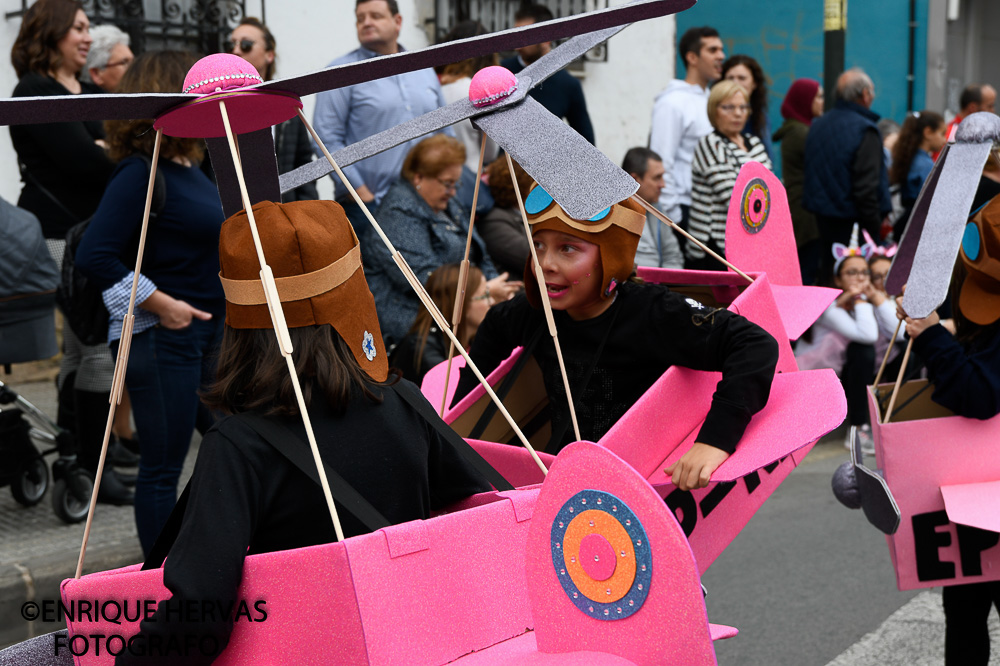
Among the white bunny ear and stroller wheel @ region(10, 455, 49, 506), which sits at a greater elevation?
the white bunny ear

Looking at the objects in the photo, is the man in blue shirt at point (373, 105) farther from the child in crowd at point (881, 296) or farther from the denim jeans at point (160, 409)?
the child in crowd at point (881, 296)

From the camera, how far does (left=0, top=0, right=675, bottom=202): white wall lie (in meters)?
6.83

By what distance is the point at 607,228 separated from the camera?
2791 mm

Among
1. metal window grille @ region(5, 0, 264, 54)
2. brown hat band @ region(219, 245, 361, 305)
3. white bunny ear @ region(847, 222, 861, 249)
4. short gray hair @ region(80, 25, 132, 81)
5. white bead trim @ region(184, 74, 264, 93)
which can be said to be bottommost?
white bunny ear @ region(847, 222, 861, 249)

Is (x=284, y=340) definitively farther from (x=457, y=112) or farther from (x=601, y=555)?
(x=457, y=112)

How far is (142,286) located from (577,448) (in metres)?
2.55

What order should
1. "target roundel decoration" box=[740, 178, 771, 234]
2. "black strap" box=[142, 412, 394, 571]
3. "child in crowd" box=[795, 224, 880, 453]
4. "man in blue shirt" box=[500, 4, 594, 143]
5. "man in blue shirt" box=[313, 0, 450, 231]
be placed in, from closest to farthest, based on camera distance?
1. "black strap" box=[142, 412, 394, 571]
2. "target roundel decoration" box=[740, 178, 771, 234]
3. "man in blue shirt" box=[313, 0, 450, 231]
4. "man in blue shirt" box=[500, 4, 594, 143]
5. "child in crowd" box=[795, 224, 880, 453]

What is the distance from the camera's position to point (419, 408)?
2.06 metres

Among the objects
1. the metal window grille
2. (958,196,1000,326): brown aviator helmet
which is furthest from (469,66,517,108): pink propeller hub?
the metal window grille

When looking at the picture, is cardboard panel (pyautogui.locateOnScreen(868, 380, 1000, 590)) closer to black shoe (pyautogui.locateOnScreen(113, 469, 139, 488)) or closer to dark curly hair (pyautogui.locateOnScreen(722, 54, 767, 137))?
black shoe (pyautogui.locateOnScreen(113, 469, 139, 488))

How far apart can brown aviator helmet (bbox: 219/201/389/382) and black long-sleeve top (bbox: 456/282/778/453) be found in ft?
2.87

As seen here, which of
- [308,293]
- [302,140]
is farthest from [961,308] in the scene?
[302,140]

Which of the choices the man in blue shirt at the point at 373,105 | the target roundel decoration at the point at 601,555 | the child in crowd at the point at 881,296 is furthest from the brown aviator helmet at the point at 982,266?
the child in crowd at the point at 881,296

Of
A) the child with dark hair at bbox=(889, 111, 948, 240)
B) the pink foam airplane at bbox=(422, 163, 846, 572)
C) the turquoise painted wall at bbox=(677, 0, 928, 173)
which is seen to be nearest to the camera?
the pink foam airplane at bbox=(422, 163, 846, 572)
